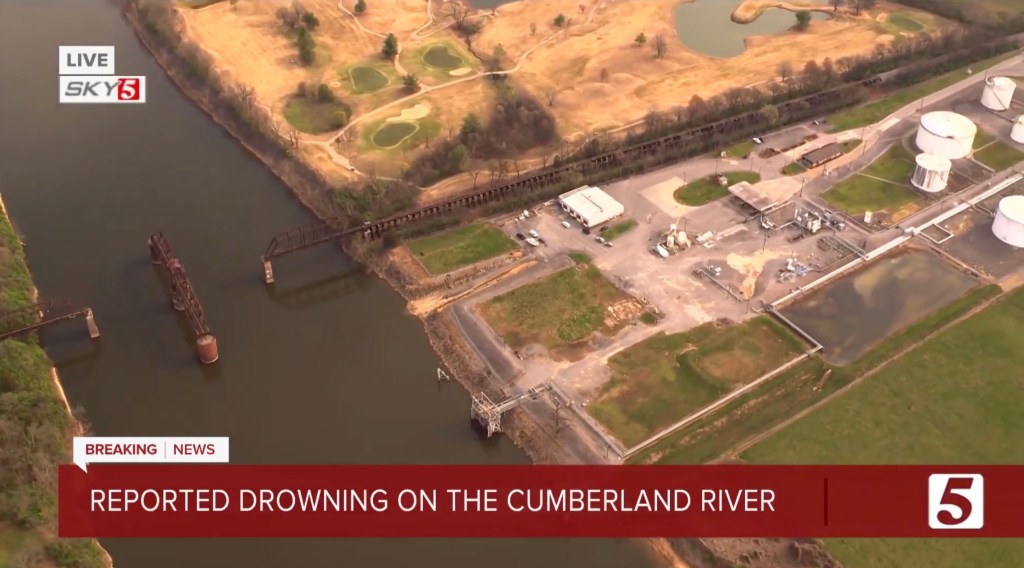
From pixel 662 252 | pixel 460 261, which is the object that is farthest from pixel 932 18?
pixel 460 261

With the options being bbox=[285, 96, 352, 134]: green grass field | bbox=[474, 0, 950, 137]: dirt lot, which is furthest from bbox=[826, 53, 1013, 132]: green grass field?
bbox=[285, 96, 352, 134]: green grass field

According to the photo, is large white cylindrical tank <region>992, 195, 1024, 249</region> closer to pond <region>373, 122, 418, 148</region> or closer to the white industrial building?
the white industrial building

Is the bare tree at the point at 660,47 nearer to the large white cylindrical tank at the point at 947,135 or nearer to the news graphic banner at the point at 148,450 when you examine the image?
the large white cylindrical tank at the point at 947,135

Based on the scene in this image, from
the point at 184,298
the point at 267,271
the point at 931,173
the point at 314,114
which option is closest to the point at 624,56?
the point at 314,114

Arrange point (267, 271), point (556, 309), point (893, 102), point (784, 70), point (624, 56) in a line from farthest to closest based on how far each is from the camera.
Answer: point (624, 56)
point (784, 70)
point (893, 102)
point (267, 271)
point (556, 309)

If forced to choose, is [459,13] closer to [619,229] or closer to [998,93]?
[619,229]

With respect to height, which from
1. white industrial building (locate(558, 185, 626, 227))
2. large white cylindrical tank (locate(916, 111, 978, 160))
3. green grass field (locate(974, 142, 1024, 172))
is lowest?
white industrial building (locate(558, 185, 626, 227))
